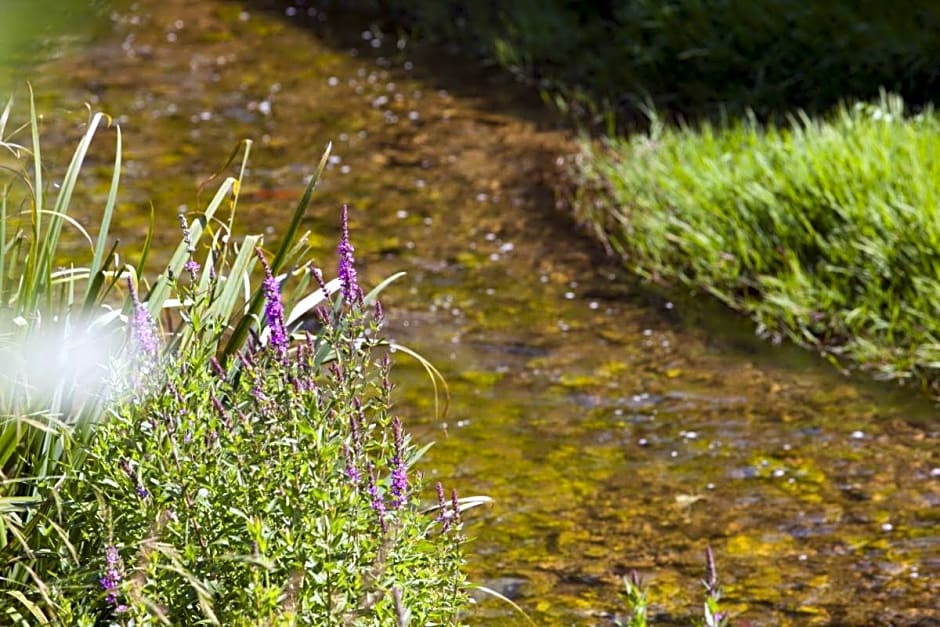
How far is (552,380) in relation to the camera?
16.1 feet

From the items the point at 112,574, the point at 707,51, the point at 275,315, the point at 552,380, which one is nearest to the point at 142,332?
the point at 275,315

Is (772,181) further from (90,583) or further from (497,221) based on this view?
(90,583)

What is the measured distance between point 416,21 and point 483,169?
3.20 metres

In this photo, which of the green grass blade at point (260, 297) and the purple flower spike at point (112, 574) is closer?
the purple flower spike at point (112, 574)

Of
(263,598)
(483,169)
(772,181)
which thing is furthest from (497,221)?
(263,598)

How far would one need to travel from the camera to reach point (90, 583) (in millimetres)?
2461

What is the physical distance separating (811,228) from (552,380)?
3.98 ft

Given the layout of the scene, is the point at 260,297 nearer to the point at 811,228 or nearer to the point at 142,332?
the point at 142,332

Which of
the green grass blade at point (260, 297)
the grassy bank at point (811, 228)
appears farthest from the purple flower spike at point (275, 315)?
the grassy bank at point (811, 228)

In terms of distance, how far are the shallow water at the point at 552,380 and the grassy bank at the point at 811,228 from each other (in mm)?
158

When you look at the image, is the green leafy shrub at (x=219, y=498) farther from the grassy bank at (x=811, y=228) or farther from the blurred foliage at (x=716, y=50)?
the blurred foliage at (x=716, y=50)

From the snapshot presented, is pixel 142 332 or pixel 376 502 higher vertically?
pixel 142 332

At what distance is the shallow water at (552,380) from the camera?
367 cm

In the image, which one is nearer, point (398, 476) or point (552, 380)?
point (398, 476)
